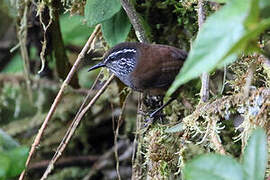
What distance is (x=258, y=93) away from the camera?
1.84 meters

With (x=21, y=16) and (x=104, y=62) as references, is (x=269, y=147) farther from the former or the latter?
(x=21, y=16)

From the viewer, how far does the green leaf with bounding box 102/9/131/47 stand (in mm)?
2523

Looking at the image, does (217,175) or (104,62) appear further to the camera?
(104,62)

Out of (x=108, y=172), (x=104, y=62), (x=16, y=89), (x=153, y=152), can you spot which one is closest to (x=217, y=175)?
(x=153, y=152)

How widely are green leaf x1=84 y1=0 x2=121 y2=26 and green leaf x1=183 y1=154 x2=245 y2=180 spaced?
54.0 inches

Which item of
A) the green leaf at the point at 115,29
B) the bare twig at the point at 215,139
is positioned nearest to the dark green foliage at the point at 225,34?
the bare twig at the point at 215,139

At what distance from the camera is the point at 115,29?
253cm

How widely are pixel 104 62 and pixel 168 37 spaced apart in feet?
1.64

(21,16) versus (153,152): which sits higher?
(21,16)

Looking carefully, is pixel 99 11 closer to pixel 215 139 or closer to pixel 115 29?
pixel 115 29

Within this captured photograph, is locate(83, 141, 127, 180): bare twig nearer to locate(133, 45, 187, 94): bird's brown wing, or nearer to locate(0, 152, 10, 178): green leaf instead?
locate(133, 45, 187, 94): bird's brown wing

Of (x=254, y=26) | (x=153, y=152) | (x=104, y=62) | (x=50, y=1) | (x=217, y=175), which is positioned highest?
(x=50, y=1)

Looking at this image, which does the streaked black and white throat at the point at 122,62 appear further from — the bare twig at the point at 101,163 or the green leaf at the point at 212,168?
the green leaf at the point at 212,168

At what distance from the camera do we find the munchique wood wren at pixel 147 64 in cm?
243
